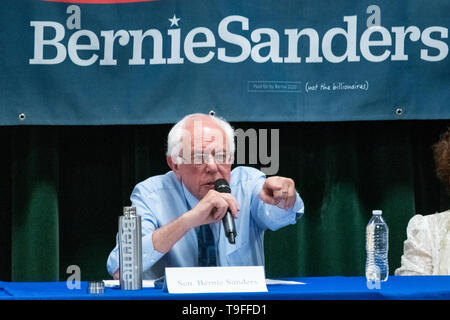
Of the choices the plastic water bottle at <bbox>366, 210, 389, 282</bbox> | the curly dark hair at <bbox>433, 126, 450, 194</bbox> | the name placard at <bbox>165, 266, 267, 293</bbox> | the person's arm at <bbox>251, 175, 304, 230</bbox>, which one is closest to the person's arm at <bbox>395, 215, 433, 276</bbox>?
the plastic water bottle at <bbox>366, 210, 389, 282</bbox>

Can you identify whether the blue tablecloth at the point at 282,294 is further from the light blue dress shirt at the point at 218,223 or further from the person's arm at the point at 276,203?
the light blue dress shirt at the point at 218,223

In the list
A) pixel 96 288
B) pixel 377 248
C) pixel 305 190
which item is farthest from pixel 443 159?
pixel 96 288

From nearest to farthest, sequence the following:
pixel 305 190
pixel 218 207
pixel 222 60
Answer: pixel 218 207, pixel 222 60, pixel 305 190

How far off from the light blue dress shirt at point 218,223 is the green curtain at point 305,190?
0.45 m

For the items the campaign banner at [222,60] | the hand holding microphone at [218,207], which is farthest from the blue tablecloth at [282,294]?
the campaign banner at [222,60]

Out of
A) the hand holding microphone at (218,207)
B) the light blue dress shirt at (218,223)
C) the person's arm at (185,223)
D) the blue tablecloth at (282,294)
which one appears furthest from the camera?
the light blue dress shirt at (218,223)

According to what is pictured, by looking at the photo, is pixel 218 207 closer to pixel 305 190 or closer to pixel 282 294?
pixel 282 294

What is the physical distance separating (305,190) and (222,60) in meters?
0.66

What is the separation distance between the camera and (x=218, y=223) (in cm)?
275

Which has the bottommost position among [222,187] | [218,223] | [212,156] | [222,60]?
[218,223]

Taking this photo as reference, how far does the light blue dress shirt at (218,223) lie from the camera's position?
267 centimetres

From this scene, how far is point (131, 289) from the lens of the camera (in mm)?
1791
